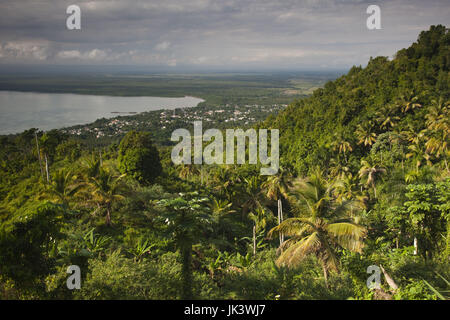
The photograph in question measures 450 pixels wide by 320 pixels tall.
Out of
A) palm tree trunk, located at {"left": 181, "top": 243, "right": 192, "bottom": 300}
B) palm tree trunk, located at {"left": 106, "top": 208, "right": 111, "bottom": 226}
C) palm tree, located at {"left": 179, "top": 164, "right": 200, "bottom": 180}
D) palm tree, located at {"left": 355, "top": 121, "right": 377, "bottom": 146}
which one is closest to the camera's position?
palm tree trunk, located at {"left": 181, "top": 243, "right": 192, "bottom": 300}

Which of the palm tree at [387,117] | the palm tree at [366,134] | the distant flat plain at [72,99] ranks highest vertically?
the distant flat plain at [72,99]

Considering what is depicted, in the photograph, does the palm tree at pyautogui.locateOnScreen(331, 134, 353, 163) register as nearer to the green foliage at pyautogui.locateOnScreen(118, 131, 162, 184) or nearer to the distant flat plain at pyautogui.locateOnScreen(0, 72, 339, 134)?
the green foliage at pyautogui.locateOnScreen(118, 131, 162, 184)

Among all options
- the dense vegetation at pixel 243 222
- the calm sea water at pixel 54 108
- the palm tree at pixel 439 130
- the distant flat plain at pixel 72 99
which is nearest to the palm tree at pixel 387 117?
the dense vegetation at pixel 243 222

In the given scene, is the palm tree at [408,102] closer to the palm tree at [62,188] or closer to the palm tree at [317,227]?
the palm tree at [317,227]

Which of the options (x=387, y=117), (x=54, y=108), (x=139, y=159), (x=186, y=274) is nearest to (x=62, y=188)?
(x=139, y=159)

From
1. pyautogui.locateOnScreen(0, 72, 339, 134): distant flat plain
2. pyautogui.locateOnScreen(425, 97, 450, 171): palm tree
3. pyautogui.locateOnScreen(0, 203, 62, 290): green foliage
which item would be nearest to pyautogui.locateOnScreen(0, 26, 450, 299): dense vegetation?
pyautogui.locateOnScreen(0, 203, 62, 290): green foliage

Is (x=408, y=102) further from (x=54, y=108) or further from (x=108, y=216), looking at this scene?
(x=54, y=108)

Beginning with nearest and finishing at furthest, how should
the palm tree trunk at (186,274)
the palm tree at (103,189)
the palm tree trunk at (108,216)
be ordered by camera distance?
the palm tree trunk at (186,274) → the palm tree at (103,189) → the palm tree trunk at (108,216)
